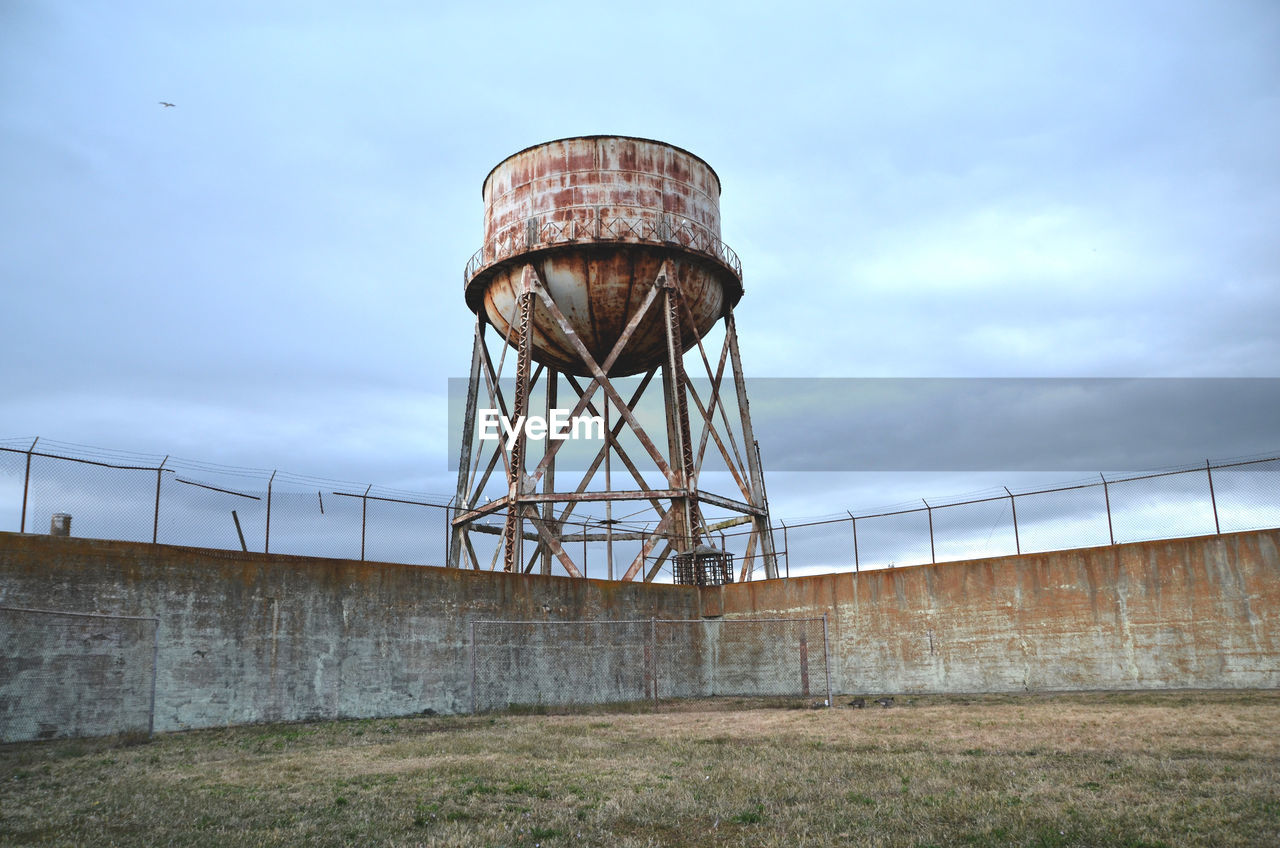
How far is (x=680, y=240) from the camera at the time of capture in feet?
89.6

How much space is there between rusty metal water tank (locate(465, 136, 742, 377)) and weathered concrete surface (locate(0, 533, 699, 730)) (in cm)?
856

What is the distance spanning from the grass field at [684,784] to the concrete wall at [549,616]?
1790 mm

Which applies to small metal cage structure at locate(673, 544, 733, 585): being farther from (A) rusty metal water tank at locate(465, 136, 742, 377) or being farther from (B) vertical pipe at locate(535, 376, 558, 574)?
(A) rusty metal water tank at locate(465, 136, 742, 377)

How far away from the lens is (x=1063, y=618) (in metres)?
21.6

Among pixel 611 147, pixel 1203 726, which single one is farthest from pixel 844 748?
pixel 611 147

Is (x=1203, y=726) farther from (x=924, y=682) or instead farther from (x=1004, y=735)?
(x=924, y=682)

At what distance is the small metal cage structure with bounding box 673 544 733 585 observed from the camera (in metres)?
26.9

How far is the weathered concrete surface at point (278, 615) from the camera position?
15930mm

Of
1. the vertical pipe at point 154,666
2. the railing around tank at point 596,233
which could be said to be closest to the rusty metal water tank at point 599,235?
the railing around tank at point 596,233

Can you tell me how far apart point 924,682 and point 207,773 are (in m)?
17.0

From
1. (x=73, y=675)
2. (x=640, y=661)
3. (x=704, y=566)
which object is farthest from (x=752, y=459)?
(x=73, y=675)

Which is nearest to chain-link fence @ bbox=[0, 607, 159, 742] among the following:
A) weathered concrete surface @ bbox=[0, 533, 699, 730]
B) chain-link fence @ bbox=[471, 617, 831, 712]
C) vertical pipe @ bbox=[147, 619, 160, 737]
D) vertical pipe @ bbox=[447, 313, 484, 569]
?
vertical pipe @ bbox=[147, 619, 160, 737]

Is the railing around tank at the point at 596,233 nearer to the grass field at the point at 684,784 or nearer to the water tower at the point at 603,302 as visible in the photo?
the water tower at the point at 603,302

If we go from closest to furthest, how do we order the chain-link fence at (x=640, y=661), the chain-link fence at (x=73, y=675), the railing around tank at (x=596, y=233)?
the chain-link fence at (x=73, y=675) → the chain-link fence at (x=640, y=661) → the railing around tank at (x=596, y=233)
